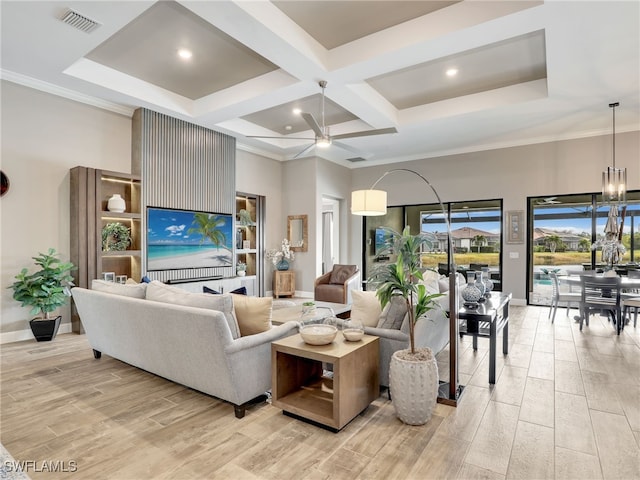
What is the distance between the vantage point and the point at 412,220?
9.06m

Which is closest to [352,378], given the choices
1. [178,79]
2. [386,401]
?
[386,401]

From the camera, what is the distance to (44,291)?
4422 mm

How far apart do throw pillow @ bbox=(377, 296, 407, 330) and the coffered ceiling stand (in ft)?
9.03

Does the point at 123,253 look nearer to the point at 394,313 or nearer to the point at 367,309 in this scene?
the point at 367,309

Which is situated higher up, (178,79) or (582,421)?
(178,79)

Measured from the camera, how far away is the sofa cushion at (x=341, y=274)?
6914mm

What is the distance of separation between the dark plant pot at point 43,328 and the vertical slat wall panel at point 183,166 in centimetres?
142

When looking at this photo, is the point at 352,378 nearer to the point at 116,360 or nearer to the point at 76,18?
the point at 116,360

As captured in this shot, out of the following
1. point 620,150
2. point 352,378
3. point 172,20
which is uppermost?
point 172,20

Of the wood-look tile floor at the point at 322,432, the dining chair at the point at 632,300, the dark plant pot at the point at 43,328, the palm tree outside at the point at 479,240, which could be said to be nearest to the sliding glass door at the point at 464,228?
the palm tree outside at the point at 479,240

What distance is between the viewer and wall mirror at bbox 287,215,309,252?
27.6 feet

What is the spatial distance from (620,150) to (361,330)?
273 inches

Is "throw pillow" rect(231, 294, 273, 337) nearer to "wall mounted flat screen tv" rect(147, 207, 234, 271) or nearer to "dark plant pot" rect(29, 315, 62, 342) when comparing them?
"dark plant pot" rect(29, 315, 62, 342)

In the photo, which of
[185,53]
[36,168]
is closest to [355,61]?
[185,53]
